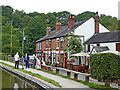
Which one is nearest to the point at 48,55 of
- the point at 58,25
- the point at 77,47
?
the point at 58,25

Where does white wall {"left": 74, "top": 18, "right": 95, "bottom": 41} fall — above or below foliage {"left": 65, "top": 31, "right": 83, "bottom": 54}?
above

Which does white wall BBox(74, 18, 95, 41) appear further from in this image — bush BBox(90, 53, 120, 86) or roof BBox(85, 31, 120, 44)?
bush BBox(90, 53, 120, 86)

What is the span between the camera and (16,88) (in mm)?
11727

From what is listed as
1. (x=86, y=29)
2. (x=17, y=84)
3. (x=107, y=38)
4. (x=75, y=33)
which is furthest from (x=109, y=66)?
(x=86, y=29)

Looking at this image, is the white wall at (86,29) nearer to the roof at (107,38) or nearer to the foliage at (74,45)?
the roof at (107,38)

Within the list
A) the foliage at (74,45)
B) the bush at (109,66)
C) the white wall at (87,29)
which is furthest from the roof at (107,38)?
the bush at (109,66)

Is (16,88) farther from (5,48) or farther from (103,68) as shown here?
(5,48)

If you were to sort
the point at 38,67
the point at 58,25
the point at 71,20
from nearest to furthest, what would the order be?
1. the point at 38,67
2. the point at 71,20
3. the point at 58,25

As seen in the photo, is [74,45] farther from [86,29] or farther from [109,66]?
[109,66]

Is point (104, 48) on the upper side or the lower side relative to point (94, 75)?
upper

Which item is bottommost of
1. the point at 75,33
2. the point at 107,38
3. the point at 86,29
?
the point at 107,38

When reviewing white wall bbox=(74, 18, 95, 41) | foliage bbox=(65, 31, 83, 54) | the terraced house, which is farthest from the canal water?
white wall bbox=(74, 18, 95, 41)

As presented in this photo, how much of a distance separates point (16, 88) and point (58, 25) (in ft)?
88.9

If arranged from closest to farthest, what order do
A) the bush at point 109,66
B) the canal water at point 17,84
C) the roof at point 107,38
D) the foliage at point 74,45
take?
1. the bush at point 109,66
2. the canal water at point 17,84
3. the roof at point 107,38
4. the foliage at point 74,45
